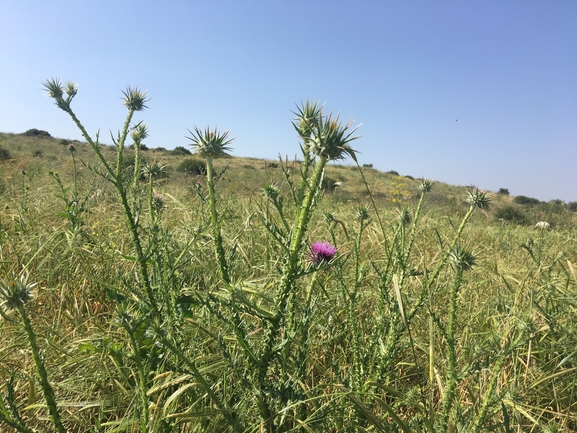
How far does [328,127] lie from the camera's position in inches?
47.1

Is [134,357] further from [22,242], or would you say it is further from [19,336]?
[22,242]

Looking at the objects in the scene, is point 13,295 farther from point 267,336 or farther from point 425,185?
point 425,185

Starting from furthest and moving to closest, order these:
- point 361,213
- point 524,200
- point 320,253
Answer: point 524,200 → point 361,213 → point 320,253

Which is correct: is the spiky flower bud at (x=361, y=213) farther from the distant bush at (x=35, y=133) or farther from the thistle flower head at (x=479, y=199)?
the distant bush at (x=35, y=133)

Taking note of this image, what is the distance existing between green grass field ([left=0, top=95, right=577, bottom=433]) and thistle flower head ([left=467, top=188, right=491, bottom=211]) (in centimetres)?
1

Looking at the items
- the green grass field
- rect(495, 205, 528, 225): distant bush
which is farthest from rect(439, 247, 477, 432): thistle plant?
rect(495, 205, 528, 225): distant bush

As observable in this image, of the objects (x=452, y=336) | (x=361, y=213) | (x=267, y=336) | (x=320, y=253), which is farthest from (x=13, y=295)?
(x=361, y=213)

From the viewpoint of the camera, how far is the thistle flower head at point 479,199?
2050mm

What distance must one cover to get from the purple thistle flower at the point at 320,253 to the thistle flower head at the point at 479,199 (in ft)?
2.86

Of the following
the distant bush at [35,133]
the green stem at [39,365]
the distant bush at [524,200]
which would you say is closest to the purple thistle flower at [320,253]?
the green stem at [39,365]

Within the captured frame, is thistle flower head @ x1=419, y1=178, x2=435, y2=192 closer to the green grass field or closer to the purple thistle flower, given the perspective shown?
the green grass field

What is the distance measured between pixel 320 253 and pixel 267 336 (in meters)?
0.78

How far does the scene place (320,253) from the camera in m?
2.00

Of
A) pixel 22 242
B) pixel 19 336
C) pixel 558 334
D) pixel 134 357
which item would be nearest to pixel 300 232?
pixel 134 357
